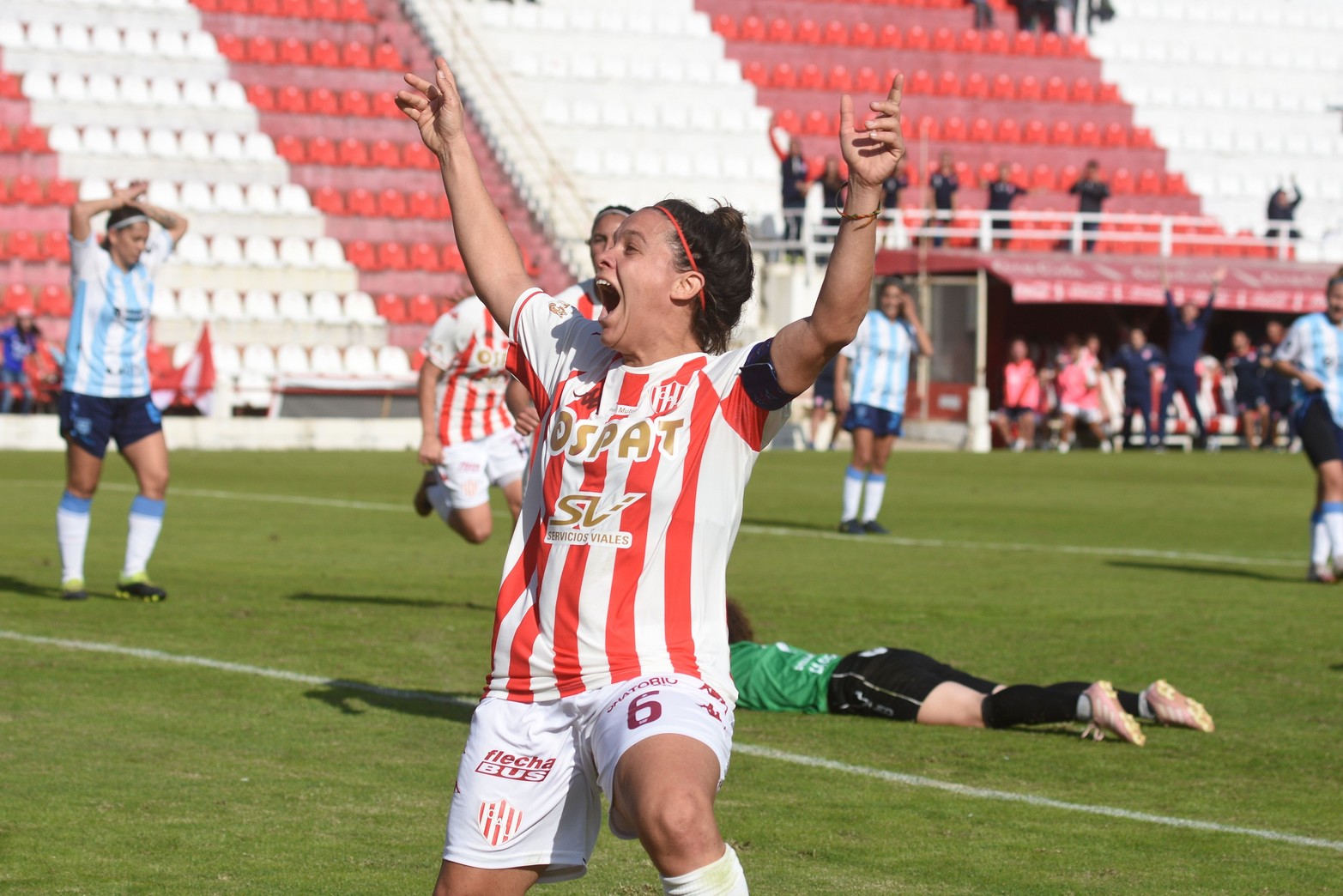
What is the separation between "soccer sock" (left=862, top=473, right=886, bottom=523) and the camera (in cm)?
1625

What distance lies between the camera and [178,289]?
30.0m

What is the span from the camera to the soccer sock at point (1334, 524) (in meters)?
12.7

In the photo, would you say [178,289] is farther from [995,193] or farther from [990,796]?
[990,796]

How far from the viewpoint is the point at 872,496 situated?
16.2 meters

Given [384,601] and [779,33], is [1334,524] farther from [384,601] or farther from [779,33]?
[779,33]

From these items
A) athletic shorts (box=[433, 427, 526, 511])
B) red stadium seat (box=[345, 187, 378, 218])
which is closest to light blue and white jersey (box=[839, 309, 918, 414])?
athletic shorts (box=[433, 427, 526, 511])

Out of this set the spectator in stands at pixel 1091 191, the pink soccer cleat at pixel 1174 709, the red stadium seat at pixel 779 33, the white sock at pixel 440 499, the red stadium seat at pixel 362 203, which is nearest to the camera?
the pink soccer cleat at pixel 1174 709

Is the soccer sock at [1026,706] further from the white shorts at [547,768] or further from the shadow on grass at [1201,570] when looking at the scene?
the shadow on grass at [1201,570]


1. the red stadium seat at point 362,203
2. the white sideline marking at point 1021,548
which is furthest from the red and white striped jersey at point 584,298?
the red stadium seat at point 362,203

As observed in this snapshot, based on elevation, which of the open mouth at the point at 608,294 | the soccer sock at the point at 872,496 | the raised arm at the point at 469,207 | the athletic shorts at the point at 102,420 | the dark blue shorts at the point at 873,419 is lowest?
the soccer sock at the point at 872,496

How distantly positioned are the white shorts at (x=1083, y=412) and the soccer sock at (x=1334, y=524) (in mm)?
17488

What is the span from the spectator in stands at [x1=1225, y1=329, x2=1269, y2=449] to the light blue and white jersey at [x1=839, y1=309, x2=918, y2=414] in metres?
15.8

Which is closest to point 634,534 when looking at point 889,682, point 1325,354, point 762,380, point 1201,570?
point 762,380

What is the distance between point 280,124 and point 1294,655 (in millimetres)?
26717
